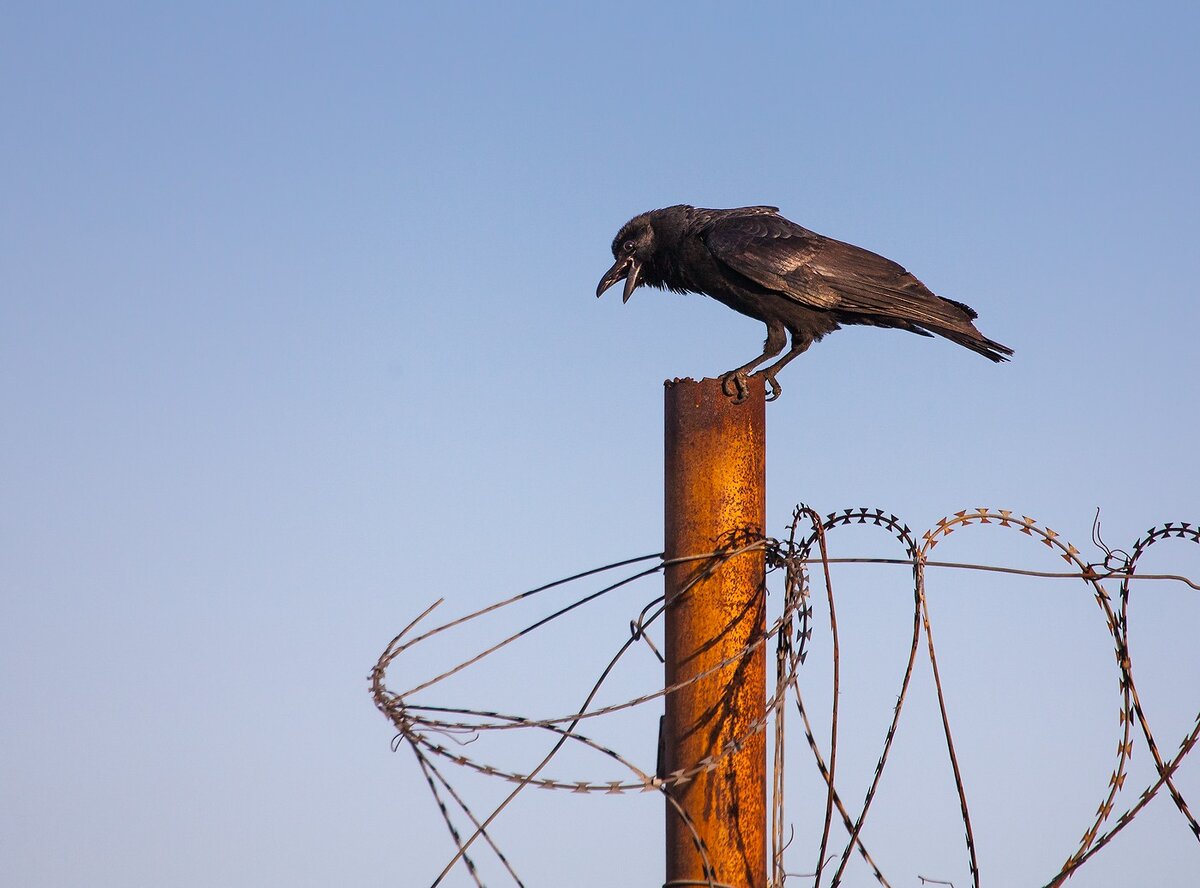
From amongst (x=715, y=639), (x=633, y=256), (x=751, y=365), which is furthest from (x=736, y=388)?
(x=633, y=256)

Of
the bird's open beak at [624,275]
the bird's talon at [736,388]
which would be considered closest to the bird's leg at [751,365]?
the bird's talon at [736,388]

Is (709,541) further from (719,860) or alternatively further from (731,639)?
(719,860)

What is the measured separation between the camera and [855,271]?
21.2ft

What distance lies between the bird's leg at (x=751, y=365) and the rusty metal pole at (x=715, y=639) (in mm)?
29

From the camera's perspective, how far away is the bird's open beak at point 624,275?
6.98 meters

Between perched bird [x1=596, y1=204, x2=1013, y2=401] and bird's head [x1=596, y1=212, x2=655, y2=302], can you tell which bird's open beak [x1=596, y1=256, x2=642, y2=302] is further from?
perched bird [x1=596, y1=204, x2=1013, y2=401]

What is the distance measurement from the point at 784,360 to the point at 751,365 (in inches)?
30.4

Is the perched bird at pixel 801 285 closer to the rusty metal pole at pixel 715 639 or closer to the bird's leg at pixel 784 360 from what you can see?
the bird's leg at pixel 784 360

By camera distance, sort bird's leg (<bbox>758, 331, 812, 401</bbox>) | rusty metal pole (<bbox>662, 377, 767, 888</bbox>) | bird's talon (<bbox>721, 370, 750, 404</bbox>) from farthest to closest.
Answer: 1. bird's leg (<bbox>758, 331, 812, 401</bbox>)
2. bird's talon (<bbox>721, 370, 750, 404</bbox>)
3. rusty metal pole (<bbox>662, 377, 767, 888</bbox>)

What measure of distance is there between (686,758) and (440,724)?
0.70m

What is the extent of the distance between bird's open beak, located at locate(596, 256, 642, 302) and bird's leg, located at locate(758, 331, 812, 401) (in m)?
1.00

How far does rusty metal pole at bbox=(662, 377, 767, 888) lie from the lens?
3672 mm

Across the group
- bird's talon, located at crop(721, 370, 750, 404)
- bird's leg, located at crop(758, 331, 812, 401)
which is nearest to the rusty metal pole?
bird's talon, located at crop(721, 370, 750, 404)

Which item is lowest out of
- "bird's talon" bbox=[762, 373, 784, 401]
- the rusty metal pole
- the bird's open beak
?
the rusty metal pole
